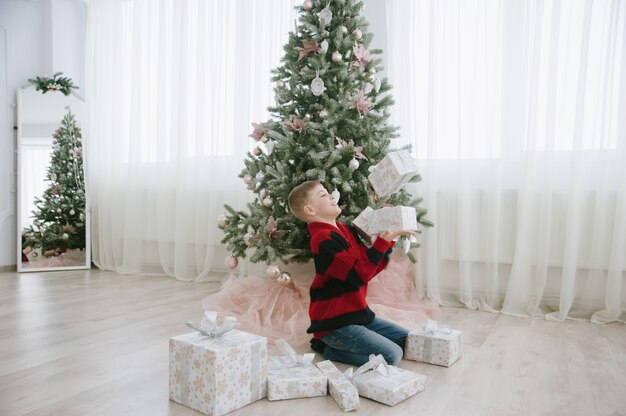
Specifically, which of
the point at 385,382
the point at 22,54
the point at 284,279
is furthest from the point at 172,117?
the point at 385,382

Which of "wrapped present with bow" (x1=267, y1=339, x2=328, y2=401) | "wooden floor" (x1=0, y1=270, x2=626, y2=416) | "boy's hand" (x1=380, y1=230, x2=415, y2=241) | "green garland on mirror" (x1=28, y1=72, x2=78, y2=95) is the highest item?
"green garland on mirror" (x1=28, y1=72, x2=78, y2=95)

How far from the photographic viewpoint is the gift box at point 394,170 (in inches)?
85.0

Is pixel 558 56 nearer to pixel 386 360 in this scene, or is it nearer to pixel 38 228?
pixel 386 360

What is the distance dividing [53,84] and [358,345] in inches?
169

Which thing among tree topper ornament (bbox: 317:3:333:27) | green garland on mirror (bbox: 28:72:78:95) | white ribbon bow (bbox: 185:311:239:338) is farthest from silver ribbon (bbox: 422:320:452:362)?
green garland on mirror (bbox: 28:72:78:95)

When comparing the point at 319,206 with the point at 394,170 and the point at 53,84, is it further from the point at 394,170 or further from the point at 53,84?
the point at 53,84

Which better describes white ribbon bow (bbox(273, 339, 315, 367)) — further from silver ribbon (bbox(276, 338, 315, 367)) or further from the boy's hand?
the boy's hand

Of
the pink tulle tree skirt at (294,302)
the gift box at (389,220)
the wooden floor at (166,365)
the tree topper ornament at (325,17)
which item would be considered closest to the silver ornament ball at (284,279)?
the pink tulle tree skirt at (294,302)

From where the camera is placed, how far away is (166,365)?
222 cm

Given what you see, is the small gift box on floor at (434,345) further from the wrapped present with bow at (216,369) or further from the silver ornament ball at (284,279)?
the silver ornament ball at (284,279)

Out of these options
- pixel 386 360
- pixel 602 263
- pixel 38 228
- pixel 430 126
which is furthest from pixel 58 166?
pixel 602 263

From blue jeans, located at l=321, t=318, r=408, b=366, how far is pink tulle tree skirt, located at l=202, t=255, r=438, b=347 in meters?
0.32

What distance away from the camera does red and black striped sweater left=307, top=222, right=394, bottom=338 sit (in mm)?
2145

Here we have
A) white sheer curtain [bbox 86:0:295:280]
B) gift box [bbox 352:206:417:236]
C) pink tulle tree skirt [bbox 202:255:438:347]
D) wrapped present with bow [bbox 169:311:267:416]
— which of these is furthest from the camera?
white sheer curtain [bbox 86:0:295:280]
